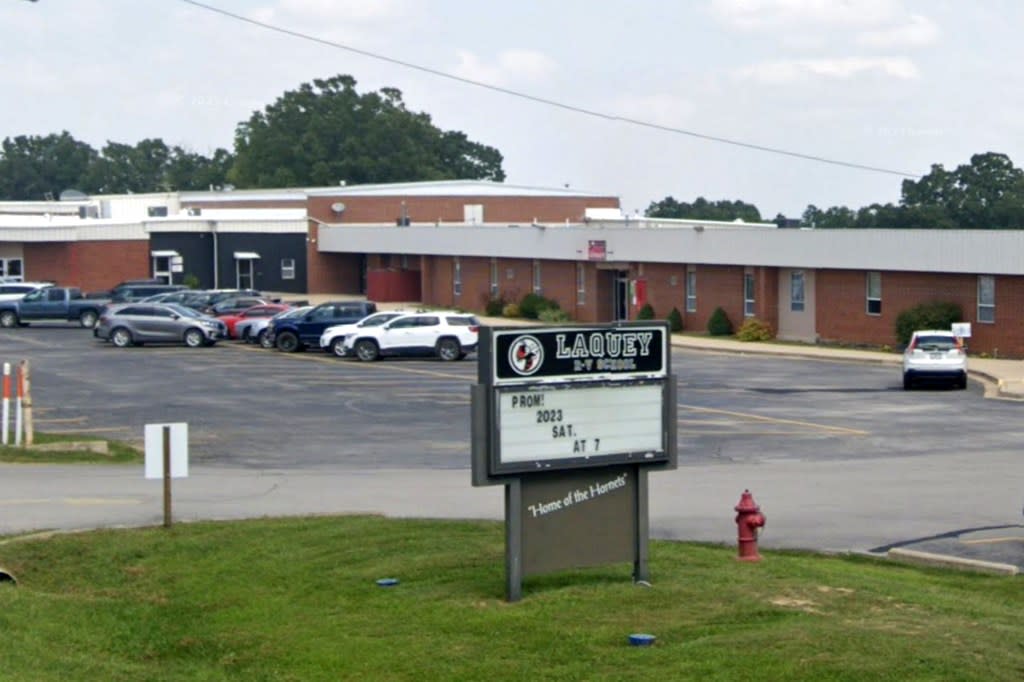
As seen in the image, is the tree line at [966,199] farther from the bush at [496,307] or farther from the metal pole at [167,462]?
the metal pole at [167,462]

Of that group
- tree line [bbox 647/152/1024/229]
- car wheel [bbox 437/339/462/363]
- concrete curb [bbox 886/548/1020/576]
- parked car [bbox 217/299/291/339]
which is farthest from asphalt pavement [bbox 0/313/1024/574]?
tree line [bbox 647/152/1024/229]

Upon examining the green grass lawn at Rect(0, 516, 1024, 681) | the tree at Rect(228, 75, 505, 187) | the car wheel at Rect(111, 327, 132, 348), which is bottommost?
the green grass lawn at Rect(0, 516, 1024, 681)

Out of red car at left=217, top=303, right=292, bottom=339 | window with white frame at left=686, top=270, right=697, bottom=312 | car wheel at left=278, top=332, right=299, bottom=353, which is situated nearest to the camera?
car wheel at left=278, top=332, right=299, bottom=353

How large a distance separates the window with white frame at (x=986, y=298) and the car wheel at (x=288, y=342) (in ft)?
71.9

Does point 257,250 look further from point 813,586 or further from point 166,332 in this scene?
point 813,586

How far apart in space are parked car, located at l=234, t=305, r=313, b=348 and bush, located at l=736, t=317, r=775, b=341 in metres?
15.5

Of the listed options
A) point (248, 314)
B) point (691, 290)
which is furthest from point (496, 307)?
point (248, 314)

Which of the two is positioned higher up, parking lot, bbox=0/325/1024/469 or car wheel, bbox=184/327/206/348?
car wheel, bbox=184/327/206/348

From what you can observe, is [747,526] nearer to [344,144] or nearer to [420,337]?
[420,337]

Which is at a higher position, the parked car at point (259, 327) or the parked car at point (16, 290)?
the parked car at point (16, 290)

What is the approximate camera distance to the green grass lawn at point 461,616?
1034cm

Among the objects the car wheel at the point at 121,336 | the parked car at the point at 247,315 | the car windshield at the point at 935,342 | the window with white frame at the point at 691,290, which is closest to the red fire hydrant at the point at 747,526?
the car windshield at the point at 935,342

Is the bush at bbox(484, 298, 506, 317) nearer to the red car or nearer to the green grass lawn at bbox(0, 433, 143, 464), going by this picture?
the red car

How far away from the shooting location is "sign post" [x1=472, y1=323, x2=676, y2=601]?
12367 mm
